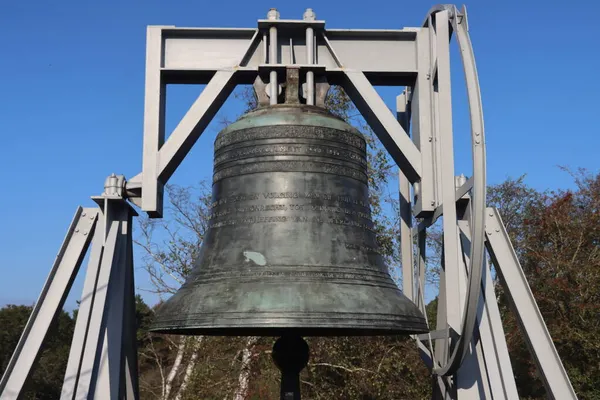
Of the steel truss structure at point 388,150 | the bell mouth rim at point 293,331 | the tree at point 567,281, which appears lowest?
the bell mouth rim at point 293,331

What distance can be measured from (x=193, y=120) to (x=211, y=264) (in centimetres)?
129

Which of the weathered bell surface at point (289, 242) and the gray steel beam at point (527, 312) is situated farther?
the gray steel beam at point (527, 312)

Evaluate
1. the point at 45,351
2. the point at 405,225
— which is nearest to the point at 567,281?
the point at 405,225

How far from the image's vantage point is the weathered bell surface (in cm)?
354

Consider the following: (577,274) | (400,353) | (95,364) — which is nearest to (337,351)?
(400,353)

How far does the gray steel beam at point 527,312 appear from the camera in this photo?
14.1ft

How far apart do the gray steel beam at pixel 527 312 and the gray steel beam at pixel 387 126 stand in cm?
63

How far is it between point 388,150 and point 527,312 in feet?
4.82

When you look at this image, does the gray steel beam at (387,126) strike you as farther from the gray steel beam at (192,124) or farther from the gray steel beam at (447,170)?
the gray steel beam at (192,124)

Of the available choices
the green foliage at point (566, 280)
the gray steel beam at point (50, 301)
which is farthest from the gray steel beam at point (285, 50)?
the green foliage at point (566, 280)

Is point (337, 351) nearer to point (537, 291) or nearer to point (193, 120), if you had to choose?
point (537, 291)

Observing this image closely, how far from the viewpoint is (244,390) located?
484 inches

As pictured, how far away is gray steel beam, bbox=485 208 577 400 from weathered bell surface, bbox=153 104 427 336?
2.90 ft

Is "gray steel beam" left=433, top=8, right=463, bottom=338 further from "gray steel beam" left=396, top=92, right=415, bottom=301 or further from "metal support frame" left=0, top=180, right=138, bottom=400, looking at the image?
"metal support frame" left=0, top=180, right=138, bottom=400
